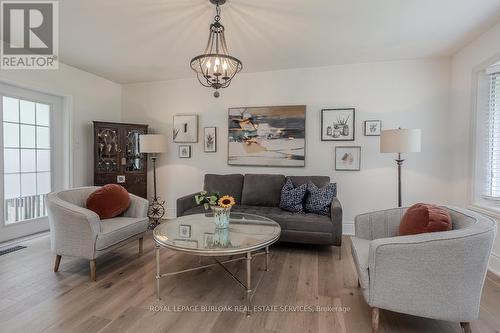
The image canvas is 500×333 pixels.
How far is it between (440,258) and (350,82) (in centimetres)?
294

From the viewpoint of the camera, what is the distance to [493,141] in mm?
2844

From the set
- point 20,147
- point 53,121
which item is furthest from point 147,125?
Answer: point 20,147

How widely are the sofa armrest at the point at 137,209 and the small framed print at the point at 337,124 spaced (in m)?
2.64

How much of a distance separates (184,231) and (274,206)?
5.31 ft

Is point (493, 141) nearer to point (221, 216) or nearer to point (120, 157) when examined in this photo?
point (221, 216)

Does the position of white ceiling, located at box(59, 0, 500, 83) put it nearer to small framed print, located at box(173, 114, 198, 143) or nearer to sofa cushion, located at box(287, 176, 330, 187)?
small framed print, located at box(173, 114, 198, 143)

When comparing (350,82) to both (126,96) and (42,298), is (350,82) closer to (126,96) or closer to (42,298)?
(126,96)

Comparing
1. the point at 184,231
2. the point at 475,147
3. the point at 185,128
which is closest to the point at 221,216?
the point at 184,231

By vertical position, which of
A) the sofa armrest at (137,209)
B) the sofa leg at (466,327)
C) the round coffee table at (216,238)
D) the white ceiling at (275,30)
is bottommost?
the sofa leg at (466,327)

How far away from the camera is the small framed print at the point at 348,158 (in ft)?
12.4

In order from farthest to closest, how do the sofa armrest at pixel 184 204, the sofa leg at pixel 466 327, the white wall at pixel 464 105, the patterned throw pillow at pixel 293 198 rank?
the sofa armrest at pixel 184 204 < the patterned throw pillow at pixel 293 198 < the white wall at pixel 464 105 < the sofa leg at pixel 466 327

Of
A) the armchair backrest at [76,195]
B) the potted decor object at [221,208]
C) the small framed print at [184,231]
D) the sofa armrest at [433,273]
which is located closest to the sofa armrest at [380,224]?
the sofa armrest at [433,273]

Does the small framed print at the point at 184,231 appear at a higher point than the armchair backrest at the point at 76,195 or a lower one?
lower

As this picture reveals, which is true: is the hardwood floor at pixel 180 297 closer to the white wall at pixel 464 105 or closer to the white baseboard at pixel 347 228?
the white baseboard at pixel 347 228
